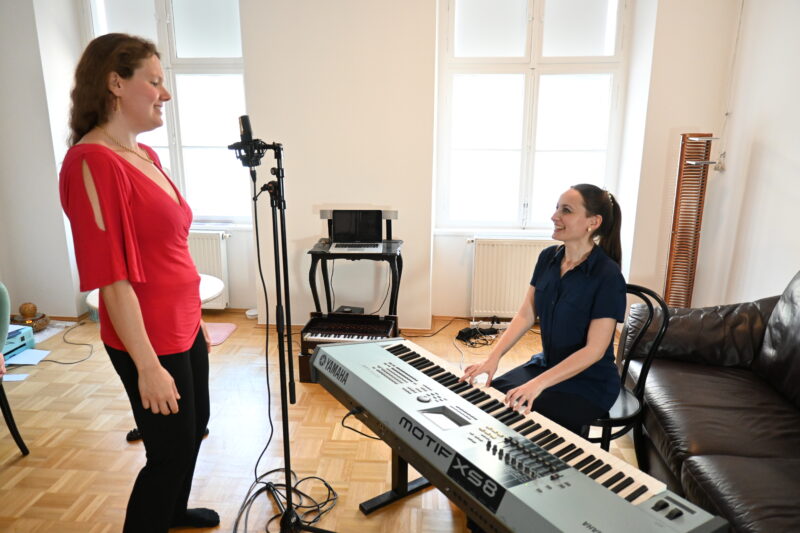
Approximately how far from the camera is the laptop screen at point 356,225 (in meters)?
3.49

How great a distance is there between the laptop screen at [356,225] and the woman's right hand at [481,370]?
183 centimetres

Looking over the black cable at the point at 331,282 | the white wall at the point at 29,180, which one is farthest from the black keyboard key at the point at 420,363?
the white wall at the point at 29,180

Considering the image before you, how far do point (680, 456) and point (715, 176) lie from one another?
226 centimetres

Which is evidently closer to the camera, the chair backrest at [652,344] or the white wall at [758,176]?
the chair backrest at [652,344]

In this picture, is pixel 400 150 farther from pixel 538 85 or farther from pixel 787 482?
pixel 787 482

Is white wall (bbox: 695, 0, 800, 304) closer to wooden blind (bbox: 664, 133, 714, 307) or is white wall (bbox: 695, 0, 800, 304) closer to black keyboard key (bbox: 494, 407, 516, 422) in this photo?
wooden blind (bbox: 664, 133, 714, 307)

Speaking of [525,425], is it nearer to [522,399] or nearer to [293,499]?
[522,399]

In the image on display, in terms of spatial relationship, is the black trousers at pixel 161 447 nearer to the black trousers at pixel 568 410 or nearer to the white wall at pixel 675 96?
the black trousers at pixel 568 410

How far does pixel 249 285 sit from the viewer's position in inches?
172

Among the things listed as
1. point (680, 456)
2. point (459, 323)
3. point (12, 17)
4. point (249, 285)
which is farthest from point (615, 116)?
point (12, 17)

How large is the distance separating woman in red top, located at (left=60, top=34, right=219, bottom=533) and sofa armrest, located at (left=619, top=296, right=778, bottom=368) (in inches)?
78.8

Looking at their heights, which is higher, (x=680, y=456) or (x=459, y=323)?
(x=680, y=456)

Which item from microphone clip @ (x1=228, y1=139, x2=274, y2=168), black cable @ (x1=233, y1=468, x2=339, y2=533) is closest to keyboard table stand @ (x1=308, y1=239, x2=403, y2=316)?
black cable @ (x1=233, y1=468, x2=339, y2=533)

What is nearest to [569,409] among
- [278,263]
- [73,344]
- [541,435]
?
[541,435]
